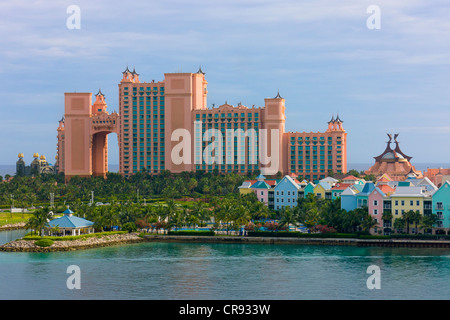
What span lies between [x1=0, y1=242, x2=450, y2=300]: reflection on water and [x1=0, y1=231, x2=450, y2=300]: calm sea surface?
0.09 m

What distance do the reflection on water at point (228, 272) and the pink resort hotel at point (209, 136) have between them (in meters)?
90.9

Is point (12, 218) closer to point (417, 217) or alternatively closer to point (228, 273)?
point (228, 273)

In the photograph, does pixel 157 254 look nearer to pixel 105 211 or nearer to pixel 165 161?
pixel 105 211

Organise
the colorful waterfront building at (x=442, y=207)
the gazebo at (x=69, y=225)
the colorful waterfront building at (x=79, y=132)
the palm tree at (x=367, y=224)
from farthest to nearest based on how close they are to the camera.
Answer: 1. the colorful waterfront building at (x=79, y=132)
2. the palm tree at (x=367, y=224)
3. the gazebo at (x=69, y=225)
4. the colorful waterfront building at (x=442, y=207)

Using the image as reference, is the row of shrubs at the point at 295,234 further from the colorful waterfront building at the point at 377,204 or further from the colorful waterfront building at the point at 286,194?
the colorful waterfront building at the point at 286,194

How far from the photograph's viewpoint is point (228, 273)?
7656cm

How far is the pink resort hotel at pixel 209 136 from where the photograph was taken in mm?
187250

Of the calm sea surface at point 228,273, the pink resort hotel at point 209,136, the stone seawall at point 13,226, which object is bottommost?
the calm sea surface at point 228,273

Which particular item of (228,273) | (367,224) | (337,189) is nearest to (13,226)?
(337,189)

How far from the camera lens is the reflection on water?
66.6 metres

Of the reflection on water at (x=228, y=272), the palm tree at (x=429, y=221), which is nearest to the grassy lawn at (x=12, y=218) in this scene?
the reflection on water at (x=228, y=272)

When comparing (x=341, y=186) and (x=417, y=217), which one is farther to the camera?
(x=341, y=186)

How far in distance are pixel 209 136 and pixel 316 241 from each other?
303ft
